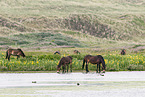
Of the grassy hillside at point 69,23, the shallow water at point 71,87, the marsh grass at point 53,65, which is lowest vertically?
the shallow water at point 71,87

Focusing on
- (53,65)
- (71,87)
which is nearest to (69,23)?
(53,65)

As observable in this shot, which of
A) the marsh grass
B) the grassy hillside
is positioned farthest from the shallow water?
the grassy hillside

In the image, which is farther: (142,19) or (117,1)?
(117,1)

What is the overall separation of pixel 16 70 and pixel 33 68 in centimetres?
128

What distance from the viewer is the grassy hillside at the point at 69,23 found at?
3270 inches

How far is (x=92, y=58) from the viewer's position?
952 inches

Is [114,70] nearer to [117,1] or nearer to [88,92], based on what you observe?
[88,92]

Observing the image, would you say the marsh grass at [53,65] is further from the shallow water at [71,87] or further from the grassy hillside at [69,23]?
the grassy hillside at [69,23]

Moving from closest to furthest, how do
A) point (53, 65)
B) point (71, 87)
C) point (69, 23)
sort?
point (71, 87) → point (53, 65) → point (69, 23)

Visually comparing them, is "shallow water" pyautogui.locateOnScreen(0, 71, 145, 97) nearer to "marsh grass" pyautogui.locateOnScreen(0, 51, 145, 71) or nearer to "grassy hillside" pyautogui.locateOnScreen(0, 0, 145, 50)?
"marsh grass" pyautogui.locateOnScreen(0, 51, 145, 71)

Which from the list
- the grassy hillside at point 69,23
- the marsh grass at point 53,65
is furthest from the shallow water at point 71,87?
the grassy hillside at point 69,23

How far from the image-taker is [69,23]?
401 ft

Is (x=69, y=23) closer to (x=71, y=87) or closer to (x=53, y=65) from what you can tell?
(x=53, y=65)

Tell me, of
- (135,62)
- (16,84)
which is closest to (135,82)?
(16,84)
